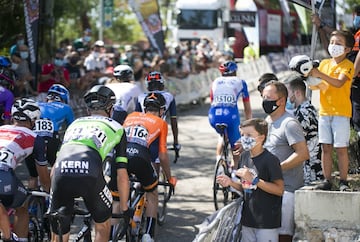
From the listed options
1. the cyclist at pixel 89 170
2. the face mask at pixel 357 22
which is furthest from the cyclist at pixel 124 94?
the cyclist at pixel 89 170

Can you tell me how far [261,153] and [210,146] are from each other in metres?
10.5

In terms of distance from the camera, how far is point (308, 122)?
9164mm

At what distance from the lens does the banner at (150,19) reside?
72.1 ft

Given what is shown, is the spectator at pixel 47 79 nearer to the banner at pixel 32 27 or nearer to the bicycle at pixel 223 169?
the banner at pixel 32 27

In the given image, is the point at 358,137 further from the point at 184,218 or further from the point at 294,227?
the point at 294,227

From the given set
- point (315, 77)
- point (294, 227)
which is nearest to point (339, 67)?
point (315, 77)

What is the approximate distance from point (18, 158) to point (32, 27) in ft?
34.1

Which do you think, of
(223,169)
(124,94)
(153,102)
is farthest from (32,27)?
(153,102)

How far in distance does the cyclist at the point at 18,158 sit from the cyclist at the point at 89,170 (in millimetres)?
1150

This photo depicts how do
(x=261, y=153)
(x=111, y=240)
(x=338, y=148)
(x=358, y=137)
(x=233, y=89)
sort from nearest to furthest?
(x=261, y=153) → (x=111, y=240) → (x=338, y=148) → (x=358, y=137) → (x=233, y=89)

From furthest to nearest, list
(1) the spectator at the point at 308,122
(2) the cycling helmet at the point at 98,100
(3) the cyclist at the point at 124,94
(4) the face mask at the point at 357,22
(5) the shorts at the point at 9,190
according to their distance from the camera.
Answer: (3) the cyclist at the point at 124,94, (4) the face mask at the point at 357,22, (1) the spectator at the point at 308,122, (5) the shorts at the point at 9,190, (2) the cycling helmet at the point at 98,100

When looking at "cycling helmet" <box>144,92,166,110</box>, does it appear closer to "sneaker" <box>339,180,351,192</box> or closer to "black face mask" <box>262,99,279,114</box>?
"black face mask" <box>262,99,279,114</box>

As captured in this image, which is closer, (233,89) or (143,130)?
(143,130)

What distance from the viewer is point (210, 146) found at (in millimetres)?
17328
